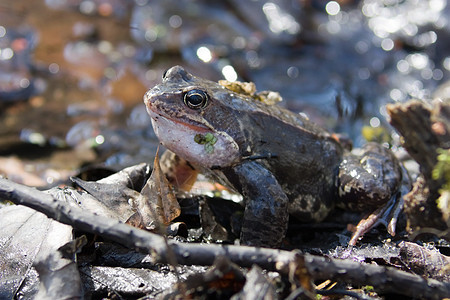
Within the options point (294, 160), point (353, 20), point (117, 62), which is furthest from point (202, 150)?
point (353, 20)

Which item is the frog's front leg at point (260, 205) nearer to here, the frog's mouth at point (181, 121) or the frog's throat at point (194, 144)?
the frog's throat at point (194, 144)

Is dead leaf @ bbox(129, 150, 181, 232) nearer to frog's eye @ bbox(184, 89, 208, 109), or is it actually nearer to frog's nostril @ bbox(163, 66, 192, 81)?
frog's eye @ bbox(184, 89, 208, 109)

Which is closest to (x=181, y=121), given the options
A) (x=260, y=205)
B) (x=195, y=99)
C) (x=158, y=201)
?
(x=195, y=99)

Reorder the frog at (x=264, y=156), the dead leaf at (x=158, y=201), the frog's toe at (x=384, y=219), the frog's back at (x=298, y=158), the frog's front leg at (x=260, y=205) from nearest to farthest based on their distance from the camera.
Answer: the dead leaf at (x=158, y=201) < the frog's front leg at (x=260, y=205) < the frog at (x=264, y=156) < the frog's toe at (x=384, y=219) < the frog's back at (x=298, y=158)

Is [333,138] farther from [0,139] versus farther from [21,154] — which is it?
[0,139]

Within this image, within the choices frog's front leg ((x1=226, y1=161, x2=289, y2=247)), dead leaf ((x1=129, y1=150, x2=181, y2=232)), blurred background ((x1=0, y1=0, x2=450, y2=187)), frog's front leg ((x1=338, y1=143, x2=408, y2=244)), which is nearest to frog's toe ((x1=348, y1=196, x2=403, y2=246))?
frog's front leg ((x1=338, y1=143, x2=408, y2=244))

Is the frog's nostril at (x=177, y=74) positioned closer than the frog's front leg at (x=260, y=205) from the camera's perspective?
No

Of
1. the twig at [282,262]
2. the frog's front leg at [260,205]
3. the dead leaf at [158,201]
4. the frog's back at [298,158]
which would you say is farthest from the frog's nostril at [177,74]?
the twig at [282,262]

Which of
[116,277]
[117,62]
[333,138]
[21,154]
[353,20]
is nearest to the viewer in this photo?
[116,277]
